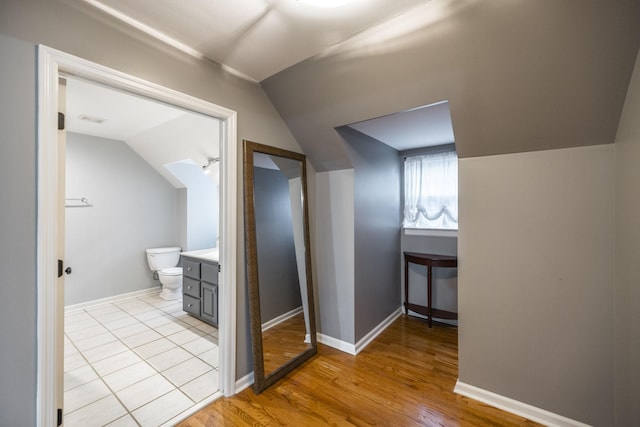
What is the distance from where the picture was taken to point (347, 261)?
8.73 feet

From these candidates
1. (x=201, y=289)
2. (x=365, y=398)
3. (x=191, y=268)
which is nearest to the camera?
(x=365, y=398)

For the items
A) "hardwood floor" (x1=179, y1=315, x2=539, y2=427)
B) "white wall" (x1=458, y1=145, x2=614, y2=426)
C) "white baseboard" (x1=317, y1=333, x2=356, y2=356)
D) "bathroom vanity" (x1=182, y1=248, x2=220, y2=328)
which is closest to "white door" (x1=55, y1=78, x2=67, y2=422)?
"hardwood floor" (x1=179, y1=315, x2=539, y2=427)

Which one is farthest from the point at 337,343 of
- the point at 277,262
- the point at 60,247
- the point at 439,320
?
the point at 60,247

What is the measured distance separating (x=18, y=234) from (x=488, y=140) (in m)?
2.64

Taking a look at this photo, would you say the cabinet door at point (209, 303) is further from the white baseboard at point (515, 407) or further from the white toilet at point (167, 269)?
the white baseboard at point (515, 407)

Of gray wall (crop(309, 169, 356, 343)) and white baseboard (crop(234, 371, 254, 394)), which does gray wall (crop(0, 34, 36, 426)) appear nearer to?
white baseboard (crop(234, 371, 254, 394))

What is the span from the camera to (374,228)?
2.98 meters

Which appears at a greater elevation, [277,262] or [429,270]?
[277,262]

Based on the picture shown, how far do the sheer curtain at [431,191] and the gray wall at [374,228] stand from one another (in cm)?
15

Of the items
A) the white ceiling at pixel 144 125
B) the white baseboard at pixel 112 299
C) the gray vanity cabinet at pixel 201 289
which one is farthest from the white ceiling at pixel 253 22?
the white baseboard at pixel 112 299

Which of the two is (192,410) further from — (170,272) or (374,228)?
(170,272)

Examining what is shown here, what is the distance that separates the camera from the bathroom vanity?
3.18 metres

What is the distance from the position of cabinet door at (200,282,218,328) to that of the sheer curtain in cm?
251

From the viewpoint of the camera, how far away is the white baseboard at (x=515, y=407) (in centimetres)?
175
